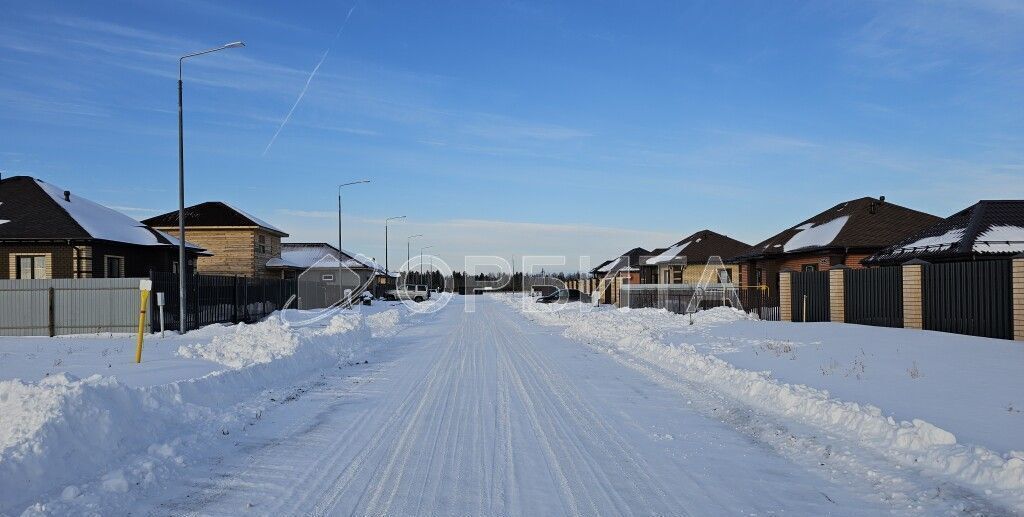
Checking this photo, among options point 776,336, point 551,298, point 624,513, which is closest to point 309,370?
point 624,513

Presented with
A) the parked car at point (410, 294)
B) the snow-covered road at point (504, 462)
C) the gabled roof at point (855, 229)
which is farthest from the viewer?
the parked car at point (410, 294)

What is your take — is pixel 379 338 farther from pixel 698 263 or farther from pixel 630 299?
pixel 698 263

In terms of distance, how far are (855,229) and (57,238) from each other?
36.8 meters

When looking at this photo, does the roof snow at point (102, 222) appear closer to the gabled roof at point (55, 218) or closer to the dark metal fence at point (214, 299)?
the gabled roof at point (55, 218)

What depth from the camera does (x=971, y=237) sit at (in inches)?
982

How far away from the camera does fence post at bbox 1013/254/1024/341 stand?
15148 mm

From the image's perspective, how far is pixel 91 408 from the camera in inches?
281

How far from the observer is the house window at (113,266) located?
3025 centimetres

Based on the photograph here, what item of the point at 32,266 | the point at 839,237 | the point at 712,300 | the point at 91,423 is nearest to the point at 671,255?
the point at 712,300

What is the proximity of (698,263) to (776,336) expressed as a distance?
112 ft

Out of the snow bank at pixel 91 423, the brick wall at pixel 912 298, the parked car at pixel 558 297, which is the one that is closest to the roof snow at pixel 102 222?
the snow bank at pixel 91 423

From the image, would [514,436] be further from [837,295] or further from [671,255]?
[671,255]

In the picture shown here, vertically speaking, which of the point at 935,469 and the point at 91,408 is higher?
the point at 91,408

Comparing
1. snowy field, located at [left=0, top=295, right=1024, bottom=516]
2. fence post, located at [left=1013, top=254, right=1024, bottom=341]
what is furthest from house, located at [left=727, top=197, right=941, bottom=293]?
snowy field, located at [left=0, top=295, right=1024, bottom=516]
